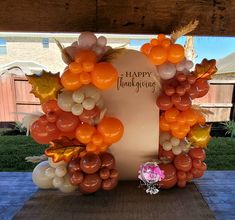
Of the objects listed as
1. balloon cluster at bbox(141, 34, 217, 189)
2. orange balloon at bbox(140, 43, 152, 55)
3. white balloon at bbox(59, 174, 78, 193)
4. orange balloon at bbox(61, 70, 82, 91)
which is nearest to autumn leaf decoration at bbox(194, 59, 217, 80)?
balloon cluster at bbox(141, 34, 217, 189)

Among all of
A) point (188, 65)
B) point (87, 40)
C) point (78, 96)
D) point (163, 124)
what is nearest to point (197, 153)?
point (163, 124)

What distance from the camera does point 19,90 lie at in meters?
5.30

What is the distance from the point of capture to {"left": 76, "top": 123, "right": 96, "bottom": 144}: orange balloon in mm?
1010

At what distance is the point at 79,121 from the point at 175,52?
0.53 meters

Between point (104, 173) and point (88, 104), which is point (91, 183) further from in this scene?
point (88, 104)

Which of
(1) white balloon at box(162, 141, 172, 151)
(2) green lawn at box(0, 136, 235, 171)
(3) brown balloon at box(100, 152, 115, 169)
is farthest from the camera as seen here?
(2) green lawn at box(0, 136, 235, 171)

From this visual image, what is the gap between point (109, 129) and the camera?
1018mm

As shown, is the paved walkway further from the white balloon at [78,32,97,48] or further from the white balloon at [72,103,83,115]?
the white balloon at [78,32,97,48]

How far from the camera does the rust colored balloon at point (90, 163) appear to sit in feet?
3.34

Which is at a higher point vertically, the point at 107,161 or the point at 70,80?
the point at 70,80

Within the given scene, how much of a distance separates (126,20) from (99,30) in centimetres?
15

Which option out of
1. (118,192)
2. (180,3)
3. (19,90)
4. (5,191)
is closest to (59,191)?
(118,192)

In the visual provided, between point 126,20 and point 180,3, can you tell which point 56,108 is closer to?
point 126,20

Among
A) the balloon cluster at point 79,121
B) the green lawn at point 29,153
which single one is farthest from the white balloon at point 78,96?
the green lawn at point 29,153
